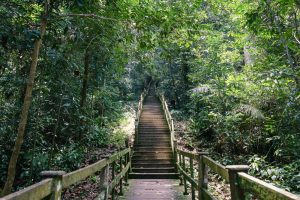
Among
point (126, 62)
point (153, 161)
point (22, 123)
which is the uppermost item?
point (126, 62)

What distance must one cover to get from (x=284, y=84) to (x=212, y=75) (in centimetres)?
657

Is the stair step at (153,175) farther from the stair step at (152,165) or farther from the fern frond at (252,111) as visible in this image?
the fern frond at (252,111)

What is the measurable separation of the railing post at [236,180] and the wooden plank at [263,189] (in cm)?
7

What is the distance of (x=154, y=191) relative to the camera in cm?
789

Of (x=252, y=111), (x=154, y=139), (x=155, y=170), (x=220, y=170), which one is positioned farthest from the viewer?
(x=154, y=139)

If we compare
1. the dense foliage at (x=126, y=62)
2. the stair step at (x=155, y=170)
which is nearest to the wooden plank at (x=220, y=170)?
the dense foliage at (x=126, y=62)

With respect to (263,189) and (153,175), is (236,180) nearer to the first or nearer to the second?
(263,189)

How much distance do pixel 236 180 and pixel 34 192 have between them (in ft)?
6.37

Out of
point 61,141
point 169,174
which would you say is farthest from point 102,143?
point 169,174

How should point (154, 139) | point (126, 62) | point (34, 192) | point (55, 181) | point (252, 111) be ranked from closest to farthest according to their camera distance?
point (34, 192) → point (55, 181) → point (252, 111) → point (126, 62) → point (154, 139)

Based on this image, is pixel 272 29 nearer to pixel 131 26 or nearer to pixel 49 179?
pixel 131 26

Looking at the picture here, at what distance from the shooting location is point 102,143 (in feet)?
45.1

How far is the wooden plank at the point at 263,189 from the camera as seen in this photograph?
176cm

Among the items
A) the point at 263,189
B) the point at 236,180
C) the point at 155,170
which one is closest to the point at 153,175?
the point at 155,170
